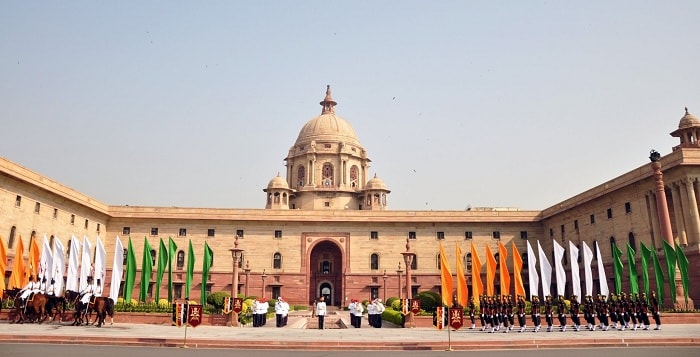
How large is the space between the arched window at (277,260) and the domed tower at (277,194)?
10493mm

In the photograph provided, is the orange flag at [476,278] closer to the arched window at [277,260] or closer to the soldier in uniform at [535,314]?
the soldier in uniform at [535,314]

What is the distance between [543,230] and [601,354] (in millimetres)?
35218

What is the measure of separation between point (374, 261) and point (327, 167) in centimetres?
1596

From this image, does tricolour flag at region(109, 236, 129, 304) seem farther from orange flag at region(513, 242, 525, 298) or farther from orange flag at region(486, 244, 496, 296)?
orange flag at region(513, 242, 525, 298)

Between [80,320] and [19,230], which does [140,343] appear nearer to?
[80,320]

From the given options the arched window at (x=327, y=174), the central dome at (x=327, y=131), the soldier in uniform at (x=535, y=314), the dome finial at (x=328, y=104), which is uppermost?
the dome finial at (x=328, y=104)

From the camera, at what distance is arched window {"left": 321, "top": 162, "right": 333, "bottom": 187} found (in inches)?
2243

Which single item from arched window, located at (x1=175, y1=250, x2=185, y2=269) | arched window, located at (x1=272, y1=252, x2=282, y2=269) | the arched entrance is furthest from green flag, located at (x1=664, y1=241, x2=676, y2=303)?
arched window, located at (x1=175, y1=250, x2=185, y2=269)

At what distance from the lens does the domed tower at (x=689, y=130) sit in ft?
116

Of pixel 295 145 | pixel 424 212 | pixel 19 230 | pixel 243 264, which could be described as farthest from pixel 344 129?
pixel 19 230

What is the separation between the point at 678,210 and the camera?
29781 mm

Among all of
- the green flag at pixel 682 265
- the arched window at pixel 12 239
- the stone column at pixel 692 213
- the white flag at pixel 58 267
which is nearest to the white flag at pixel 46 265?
the white flag at pixel 58 267

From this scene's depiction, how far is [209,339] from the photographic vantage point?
14.7 m

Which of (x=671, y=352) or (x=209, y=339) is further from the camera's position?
(x=209, y=339)
